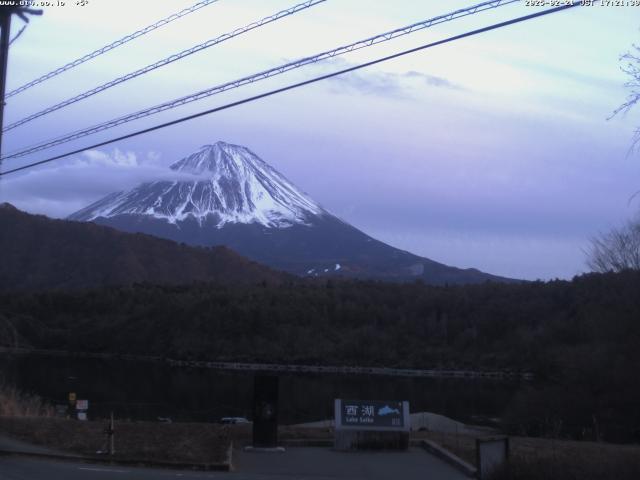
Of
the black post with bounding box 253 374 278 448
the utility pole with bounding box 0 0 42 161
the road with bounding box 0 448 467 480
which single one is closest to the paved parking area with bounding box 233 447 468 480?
the road with bounding box 0 448 467 480

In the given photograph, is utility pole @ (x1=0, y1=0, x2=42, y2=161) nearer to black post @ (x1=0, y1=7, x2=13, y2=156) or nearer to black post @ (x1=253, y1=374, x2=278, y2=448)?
black post @ (x1=0, y1=7, x2=13, y2=156)

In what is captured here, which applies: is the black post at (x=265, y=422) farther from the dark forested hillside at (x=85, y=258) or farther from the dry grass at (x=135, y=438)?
the dark forested hillside at (x=85, y=258)

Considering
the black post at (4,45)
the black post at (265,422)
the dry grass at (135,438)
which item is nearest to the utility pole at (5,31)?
the black post at (4,45)

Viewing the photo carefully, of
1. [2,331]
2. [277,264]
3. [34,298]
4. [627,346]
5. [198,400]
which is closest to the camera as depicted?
[627,346]

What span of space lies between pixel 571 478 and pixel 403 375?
76564 mm

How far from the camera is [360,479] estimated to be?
15.7 metres

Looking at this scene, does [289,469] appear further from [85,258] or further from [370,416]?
[85,258]

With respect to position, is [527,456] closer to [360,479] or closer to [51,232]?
[360,479]

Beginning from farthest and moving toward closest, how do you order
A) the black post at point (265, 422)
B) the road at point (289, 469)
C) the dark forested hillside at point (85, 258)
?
the dark forested hillside at point (85, 258) < the black post at point (265, 422) < the road at point (289, 469)

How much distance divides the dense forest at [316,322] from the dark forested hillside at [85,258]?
15363mm

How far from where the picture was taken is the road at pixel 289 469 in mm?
14625

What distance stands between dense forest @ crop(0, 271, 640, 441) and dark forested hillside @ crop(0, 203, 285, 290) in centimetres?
1536

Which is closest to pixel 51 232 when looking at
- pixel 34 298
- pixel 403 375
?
pixel 34 298

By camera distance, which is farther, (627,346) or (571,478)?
(627,346)
